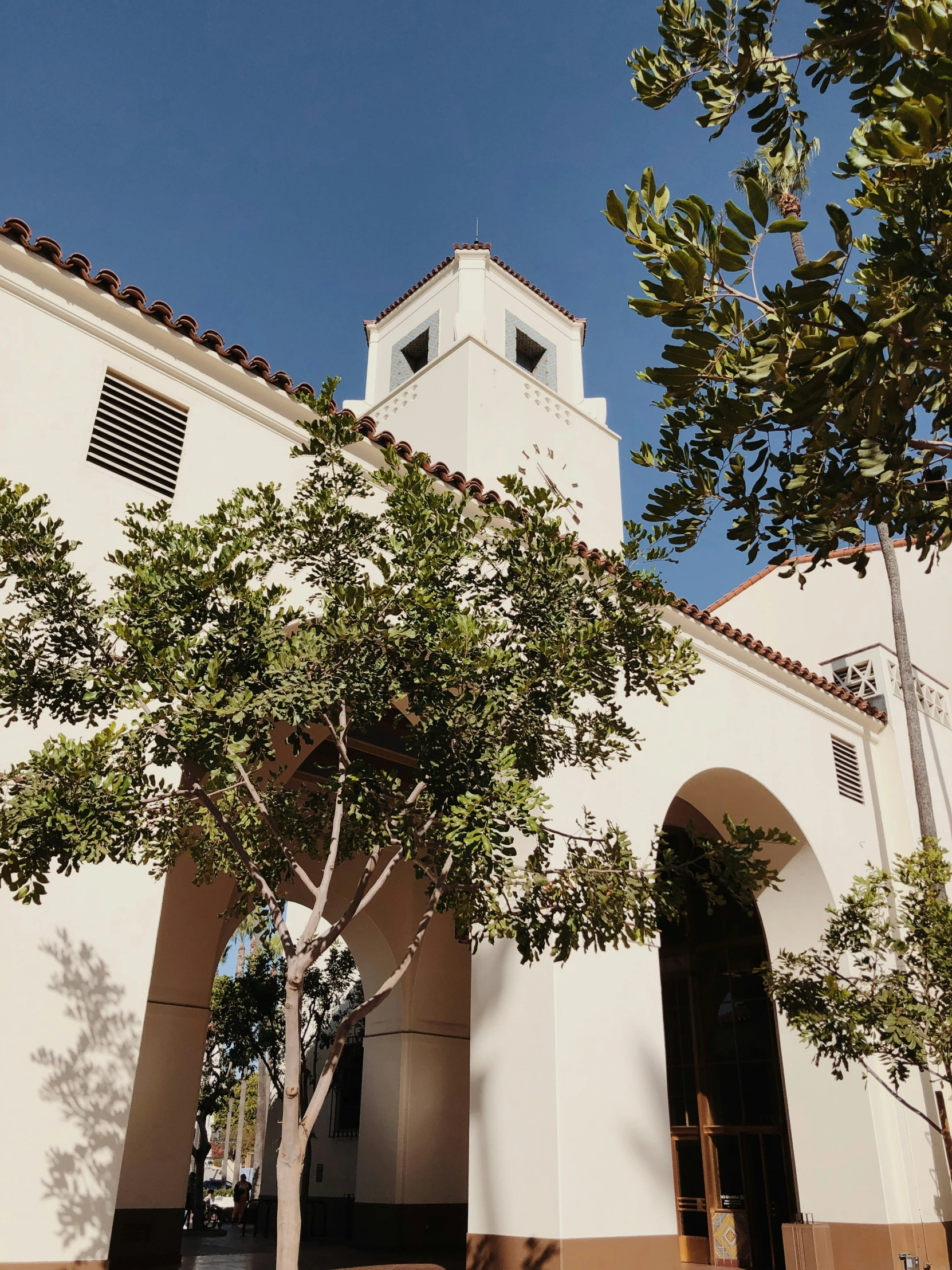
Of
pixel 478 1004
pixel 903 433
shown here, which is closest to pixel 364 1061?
pixel 478 1004

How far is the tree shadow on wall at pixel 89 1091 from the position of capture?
5.85 meters

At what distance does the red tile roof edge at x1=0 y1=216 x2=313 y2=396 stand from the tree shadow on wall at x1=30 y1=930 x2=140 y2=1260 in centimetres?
417

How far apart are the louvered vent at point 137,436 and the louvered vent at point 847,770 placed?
9931mm

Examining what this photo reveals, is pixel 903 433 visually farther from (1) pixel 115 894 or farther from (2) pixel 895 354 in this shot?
(1) pixel 115 894

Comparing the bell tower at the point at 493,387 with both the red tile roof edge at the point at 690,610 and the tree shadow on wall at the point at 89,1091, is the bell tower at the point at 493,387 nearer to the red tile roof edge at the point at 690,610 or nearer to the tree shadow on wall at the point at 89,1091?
the red tile roof edge at the point at 690,610

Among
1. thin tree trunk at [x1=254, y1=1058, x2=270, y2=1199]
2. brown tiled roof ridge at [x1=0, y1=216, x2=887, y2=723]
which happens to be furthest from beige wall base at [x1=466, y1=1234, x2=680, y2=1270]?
thin tree trunk at [x1=254, y1=1058, x2=270, y2=1199]

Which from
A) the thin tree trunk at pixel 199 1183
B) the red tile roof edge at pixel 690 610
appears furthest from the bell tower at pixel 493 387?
the thin tree trunk at pixel 199 1183

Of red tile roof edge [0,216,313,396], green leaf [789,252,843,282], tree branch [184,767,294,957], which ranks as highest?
red tile roof edge [0,216,313,396]

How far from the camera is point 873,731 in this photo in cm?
1516

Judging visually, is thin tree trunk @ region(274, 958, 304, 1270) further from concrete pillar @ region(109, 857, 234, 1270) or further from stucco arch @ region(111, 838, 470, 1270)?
stucco arch @ region(111, 838, 470, 1270)

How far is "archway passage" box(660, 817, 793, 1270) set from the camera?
12961 millimetres

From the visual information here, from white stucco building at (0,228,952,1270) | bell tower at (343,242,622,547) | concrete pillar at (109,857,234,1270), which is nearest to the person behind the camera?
white stucco building at (0,228,952,1270)

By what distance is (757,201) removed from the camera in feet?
10.0

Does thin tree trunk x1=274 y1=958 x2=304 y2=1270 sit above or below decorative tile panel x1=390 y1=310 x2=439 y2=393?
below
